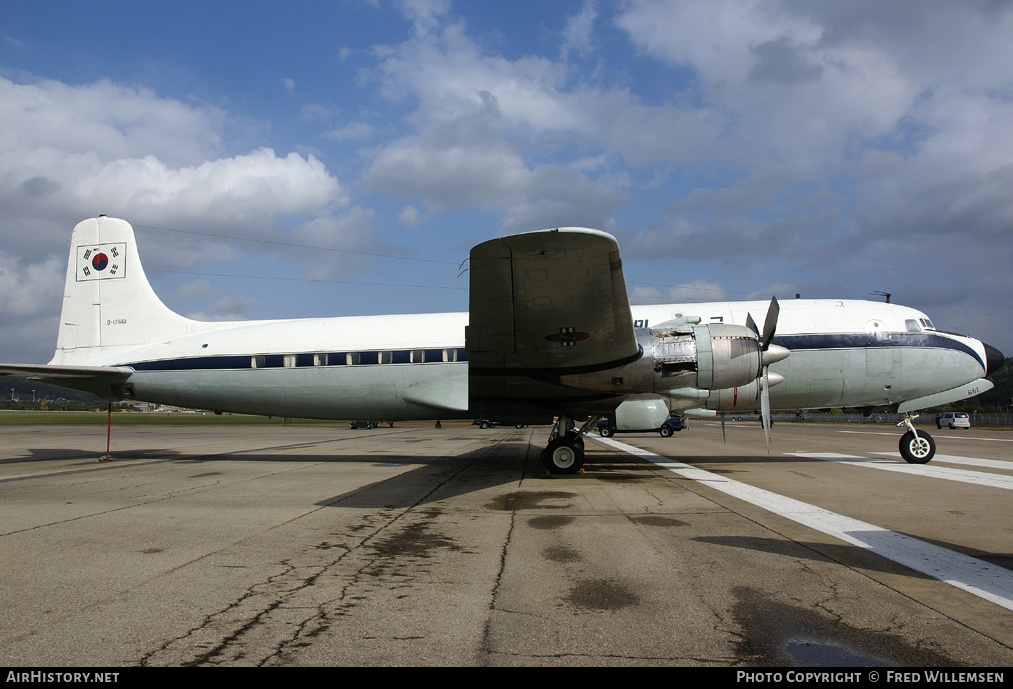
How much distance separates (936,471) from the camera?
1176 centimetres

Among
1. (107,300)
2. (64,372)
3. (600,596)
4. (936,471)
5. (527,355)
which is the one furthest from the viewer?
(107,300)

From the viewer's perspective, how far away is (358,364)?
13.4 metres

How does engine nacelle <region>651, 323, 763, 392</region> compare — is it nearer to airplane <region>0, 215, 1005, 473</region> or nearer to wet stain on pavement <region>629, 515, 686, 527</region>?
airplane <region>0, 215, 1005, 473</region>

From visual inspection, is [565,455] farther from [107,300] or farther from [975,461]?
[107,300]

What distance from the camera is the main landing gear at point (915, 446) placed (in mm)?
12920

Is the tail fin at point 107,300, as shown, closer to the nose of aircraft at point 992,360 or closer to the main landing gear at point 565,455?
the main landing gear at point 565,455

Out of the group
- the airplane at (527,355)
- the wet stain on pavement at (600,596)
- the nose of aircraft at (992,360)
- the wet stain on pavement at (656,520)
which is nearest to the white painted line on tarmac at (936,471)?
the airplane at (527,355)

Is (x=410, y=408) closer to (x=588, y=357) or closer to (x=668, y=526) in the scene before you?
(x=588, y=357)

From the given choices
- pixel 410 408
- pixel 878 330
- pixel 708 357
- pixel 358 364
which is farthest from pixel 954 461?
pixel 358 364

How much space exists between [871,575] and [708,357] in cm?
620

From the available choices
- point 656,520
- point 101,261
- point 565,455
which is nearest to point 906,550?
point 656,520

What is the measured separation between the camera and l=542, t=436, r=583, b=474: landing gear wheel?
Answer: 1146cm

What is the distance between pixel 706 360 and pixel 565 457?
338 centimetres
